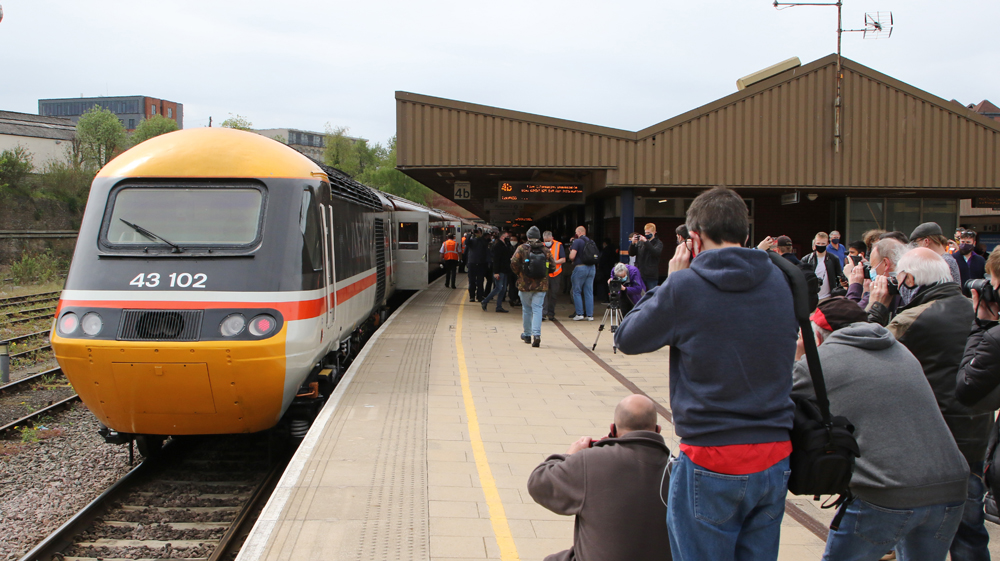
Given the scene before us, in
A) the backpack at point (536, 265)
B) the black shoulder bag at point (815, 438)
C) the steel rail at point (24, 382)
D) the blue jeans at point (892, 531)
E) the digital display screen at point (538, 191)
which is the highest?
the digital display screen at point (538, 191)

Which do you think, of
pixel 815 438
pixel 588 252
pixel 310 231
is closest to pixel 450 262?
pixel 588 252

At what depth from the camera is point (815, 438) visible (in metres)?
2.41

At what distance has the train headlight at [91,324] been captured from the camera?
539 centimetres

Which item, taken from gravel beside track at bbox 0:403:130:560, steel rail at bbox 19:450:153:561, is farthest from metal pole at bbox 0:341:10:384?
steel rail at bbox 19:450:153:561

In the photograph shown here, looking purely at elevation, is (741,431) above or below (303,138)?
below

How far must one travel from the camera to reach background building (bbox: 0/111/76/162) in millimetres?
59406

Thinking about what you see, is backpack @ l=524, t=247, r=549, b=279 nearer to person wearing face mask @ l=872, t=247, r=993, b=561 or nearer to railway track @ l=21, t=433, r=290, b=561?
railway track @ l=21, t=433, r=290, b=561

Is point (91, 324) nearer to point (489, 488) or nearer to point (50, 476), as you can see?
point (50, 476)

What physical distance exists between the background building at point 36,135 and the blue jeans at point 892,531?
67571mm

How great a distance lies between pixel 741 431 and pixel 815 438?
299 millimetres

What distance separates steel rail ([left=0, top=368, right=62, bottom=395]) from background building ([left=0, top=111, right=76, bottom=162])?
5599cm

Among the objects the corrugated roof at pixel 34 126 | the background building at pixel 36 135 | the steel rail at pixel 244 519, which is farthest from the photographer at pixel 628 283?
the corrugated roof at pixel 34 126

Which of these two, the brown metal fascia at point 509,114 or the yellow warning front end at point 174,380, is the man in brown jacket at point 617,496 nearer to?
the yellow warning front end at point 174,380

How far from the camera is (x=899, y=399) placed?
2586 mm
